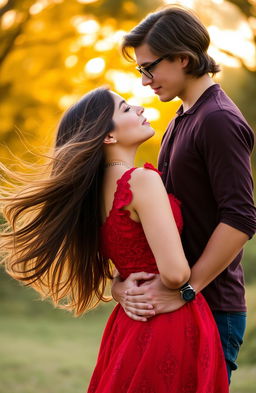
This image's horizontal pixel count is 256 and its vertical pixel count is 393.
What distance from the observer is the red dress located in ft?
8.02

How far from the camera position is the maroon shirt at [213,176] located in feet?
8.11

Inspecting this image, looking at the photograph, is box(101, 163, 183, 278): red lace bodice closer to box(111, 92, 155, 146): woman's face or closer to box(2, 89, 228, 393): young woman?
box(2, 89, 228, 393): young woman

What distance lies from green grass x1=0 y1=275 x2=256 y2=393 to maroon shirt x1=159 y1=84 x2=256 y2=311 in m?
3.57

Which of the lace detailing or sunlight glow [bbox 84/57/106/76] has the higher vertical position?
the lace detailing

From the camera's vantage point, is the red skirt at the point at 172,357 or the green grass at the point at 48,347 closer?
the red skirt at the point at 172,357

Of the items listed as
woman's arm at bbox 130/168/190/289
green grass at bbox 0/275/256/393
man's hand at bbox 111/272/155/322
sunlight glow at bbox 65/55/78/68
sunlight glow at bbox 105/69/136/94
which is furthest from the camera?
sunlight glow at bbox 65/55/78/68

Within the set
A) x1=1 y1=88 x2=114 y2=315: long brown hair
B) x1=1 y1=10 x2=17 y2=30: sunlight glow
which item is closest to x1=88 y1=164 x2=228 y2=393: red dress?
x1=1 y1=88 x2=114 y2=315: long brown hair

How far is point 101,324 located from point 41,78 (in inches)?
138

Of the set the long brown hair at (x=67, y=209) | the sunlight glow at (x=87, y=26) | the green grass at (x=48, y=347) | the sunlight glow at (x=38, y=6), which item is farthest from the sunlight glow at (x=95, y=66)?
the long brown hair at (x=67, y=209)

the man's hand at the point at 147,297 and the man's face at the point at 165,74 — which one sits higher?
the man's face at the point at 165,74

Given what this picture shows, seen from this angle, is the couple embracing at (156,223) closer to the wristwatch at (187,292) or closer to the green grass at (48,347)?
the wristwatch at (187,292)

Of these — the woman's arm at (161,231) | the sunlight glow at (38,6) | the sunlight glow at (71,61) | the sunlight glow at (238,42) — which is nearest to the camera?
the woman's arm at (161,231)

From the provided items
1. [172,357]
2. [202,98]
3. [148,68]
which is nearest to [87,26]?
[148,68]

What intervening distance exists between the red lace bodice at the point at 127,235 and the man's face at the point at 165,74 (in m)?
0.42
